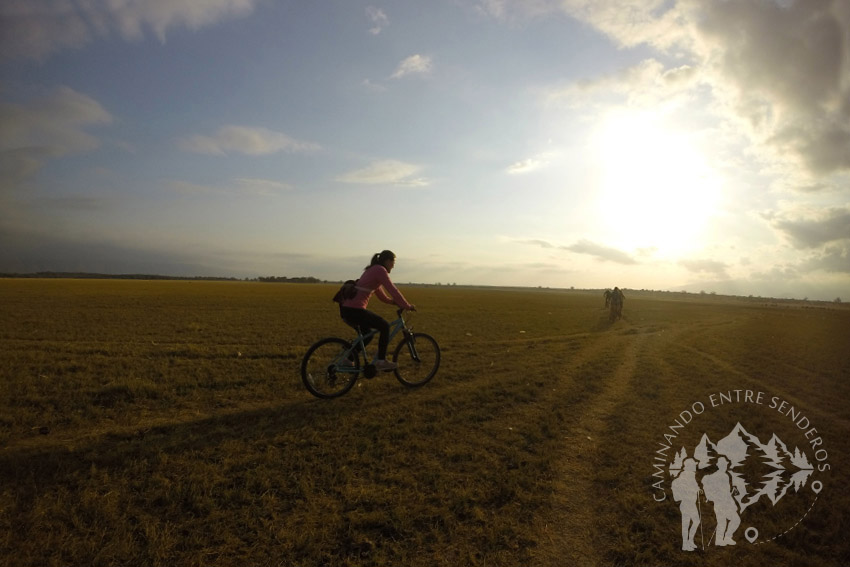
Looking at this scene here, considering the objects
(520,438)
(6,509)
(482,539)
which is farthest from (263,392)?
(482,539)

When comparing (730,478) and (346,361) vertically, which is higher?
(346,361)

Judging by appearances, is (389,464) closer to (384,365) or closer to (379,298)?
(384,365)

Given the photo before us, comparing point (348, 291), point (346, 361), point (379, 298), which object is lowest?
point (346, 361)

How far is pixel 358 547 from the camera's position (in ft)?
13.1

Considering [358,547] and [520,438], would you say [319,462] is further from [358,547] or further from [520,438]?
[520,438]

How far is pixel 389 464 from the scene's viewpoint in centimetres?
574

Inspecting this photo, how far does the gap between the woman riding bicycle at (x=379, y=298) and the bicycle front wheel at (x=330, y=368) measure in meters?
0.50

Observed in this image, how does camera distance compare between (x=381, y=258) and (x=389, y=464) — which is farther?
(x=381, y=258)

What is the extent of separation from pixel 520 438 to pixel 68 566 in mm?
5672

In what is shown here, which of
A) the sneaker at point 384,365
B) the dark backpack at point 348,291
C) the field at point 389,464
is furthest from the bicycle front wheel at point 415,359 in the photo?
the dark backpack at point 348,291

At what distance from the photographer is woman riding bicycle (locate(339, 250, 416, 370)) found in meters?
8.48

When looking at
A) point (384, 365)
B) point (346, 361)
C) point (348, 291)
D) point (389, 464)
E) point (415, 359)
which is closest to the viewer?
point (389, 464)

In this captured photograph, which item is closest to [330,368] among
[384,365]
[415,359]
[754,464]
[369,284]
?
[384,365]

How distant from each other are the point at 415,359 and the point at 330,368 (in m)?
2.04
